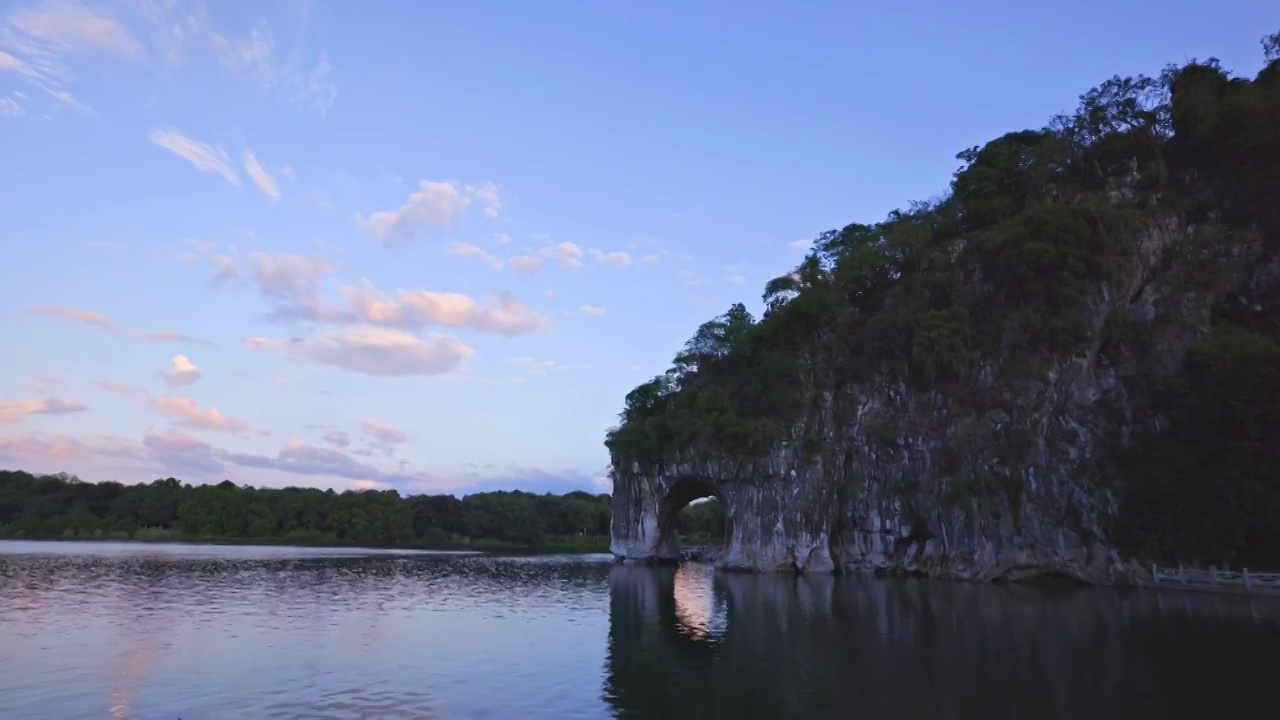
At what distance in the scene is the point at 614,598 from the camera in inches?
1747

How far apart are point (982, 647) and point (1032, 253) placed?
1462 inches

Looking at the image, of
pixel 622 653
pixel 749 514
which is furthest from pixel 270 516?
pixel 622 653

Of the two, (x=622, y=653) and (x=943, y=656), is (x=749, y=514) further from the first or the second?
(x=943, y=656)

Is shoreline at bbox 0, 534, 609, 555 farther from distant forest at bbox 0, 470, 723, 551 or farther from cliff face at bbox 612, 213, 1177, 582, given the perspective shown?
cliff face at bbox 612, 213, 1177, 582

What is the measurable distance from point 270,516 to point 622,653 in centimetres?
11462

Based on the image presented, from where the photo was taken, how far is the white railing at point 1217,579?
129 ft

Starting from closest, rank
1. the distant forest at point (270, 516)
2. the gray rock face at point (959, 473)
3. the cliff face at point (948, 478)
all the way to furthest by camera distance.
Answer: the gray rock face at point (959, 473) → the cliff face at point (948, 478) → the distant forest at point (270, 516)

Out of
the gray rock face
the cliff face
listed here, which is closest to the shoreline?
the cliff face

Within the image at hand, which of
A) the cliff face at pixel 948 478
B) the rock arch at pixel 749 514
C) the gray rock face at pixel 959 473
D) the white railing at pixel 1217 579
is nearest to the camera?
the white railing at pixel 1217 579

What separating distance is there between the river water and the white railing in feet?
8.96

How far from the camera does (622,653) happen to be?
25.4 m

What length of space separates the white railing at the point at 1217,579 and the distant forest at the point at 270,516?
2935 inches

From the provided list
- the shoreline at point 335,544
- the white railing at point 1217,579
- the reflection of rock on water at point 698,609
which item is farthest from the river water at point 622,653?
the shoreline at point 335,544

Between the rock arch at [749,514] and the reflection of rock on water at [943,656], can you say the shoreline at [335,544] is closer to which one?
the rock arch at [749,514]
